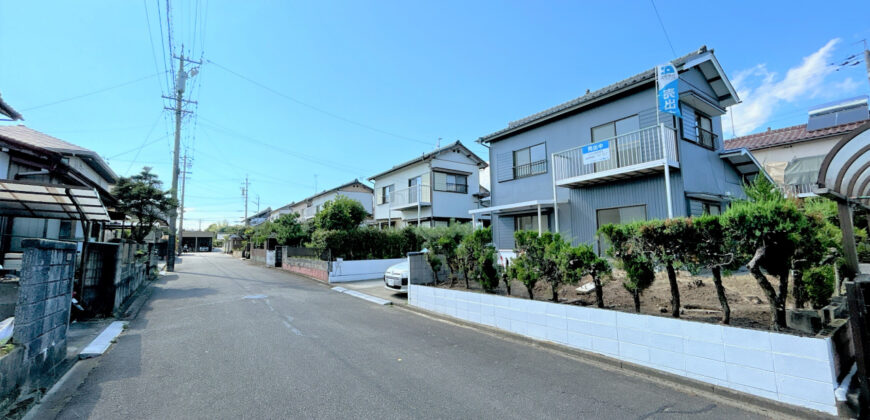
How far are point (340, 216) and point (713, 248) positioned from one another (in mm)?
12840

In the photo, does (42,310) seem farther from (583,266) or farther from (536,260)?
(583,266)

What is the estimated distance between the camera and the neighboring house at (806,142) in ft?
43.4

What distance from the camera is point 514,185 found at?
540 inches

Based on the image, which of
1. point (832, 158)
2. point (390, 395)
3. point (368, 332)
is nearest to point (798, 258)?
point (832, 158)

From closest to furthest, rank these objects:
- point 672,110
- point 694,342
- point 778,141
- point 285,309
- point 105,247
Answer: point 694,342 < point 105,247 < point 285,309 < point 672,110 < point 778,141

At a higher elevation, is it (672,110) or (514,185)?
(672,110)

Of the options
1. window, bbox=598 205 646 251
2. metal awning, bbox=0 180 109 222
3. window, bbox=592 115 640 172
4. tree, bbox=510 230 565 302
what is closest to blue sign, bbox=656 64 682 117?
window, bbox=592 115 640 172

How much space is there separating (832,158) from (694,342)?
2.99m

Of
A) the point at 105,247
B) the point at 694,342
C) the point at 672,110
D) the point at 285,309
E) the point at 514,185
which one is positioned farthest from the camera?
the point at 514,185

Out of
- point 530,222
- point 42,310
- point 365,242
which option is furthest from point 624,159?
point 42,310

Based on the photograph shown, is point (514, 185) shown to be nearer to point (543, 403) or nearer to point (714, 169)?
point (714, 169)

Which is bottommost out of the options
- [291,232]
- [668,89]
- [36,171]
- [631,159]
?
[291,232]

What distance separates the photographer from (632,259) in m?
4.61

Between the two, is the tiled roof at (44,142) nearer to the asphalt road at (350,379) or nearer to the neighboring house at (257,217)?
the asphalt road at (350,379)
